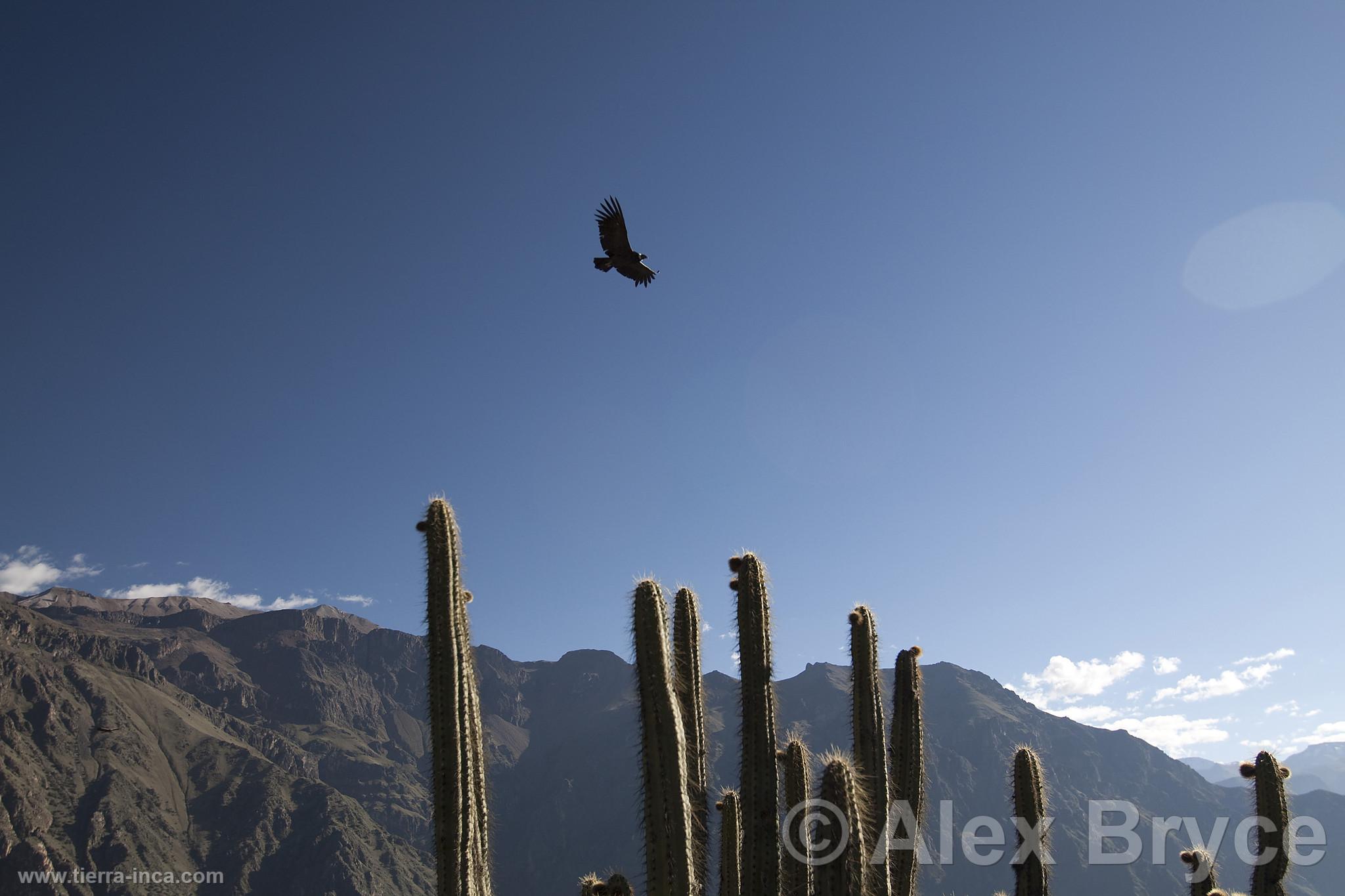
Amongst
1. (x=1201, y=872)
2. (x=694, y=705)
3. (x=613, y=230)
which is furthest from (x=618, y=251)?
(x=1201, y=872)

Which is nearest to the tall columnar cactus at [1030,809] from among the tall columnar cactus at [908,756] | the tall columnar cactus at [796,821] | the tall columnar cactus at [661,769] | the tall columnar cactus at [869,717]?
the tall columnar cactus at [908,756]

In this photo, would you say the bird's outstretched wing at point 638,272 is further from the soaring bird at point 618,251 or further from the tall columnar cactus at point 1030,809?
the tall columnar cactus at point 1030,809

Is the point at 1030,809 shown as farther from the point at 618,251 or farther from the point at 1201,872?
the point at 618,251

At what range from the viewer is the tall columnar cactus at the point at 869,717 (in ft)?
30.4

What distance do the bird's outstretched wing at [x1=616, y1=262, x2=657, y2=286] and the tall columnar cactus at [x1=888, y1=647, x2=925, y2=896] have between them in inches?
238

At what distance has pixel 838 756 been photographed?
7.55m

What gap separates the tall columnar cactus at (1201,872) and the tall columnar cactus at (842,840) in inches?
184

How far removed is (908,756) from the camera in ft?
33.2

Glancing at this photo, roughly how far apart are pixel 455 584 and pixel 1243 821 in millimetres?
9271

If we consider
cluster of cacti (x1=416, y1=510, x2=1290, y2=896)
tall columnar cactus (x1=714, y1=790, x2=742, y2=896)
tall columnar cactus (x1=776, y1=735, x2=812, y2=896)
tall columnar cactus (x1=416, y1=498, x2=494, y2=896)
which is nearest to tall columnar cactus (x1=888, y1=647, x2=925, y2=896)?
cluster of cacti (x1=416, y1=510, x2=1290, y2=896)

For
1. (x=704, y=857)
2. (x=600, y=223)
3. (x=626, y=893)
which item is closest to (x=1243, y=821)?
(x=704, y=857)

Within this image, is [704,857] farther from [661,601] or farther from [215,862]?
[215,862]

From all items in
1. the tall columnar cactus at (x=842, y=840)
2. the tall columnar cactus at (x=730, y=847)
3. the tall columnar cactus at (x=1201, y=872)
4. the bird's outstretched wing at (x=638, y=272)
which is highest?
the bird's outstretched wing at (x=638, y=272)

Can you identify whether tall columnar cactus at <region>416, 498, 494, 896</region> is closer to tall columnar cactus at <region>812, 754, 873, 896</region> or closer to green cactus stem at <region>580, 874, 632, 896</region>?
green cactus stem at <region>580, 874, 632, 896</region>
